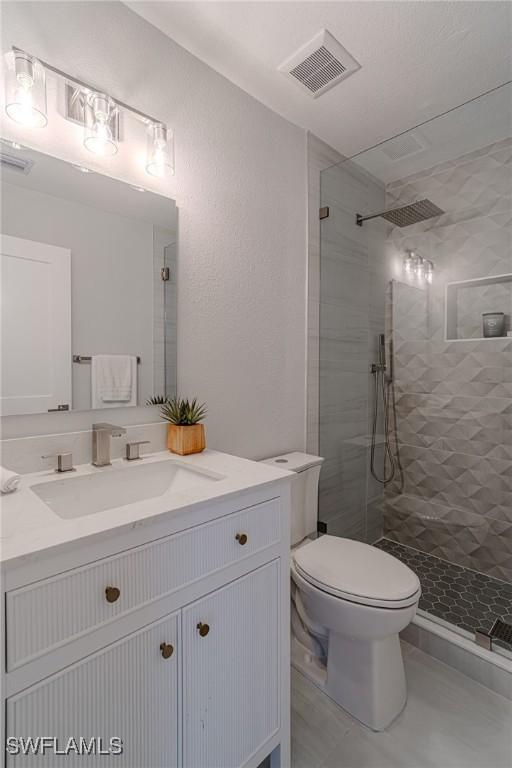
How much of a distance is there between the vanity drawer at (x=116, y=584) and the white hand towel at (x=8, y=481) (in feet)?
1.20

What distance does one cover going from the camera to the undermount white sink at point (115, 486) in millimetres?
1073

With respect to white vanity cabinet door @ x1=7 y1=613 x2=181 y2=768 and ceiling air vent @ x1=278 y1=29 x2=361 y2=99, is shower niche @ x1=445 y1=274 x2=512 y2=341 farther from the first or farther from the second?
white vanity cabinet door @ x1=7 y1=613 x2=181 y2=768

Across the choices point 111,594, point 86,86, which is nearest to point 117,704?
point 111,594

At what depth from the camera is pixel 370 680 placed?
1.33 m

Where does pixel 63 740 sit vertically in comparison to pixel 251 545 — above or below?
A: below

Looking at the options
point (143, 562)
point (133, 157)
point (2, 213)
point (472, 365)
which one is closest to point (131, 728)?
point (143, 562)

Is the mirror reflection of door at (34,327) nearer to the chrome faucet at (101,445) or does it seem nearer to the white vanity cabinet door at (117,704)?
the chrome faucet at (101,445)

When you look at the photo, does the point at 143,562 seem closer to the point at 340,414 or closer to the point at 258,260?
the point at 258,260

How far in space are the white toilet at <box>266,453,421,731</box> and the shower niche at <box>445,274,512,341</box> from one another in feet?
4.33

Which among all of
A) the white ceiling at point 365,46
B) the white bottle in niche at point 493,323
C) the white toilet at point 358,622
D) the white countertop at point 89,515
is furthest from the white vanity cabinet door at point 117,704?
the white bottle in niche at point 493,323

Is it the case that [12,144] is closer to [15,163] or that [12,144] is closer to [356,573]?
[15,163]

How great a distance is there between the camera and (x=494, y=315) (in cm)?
204

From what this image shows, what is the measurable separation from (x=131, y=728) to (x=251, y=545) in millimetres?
452

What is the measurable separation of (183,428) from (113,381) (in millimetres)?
293
